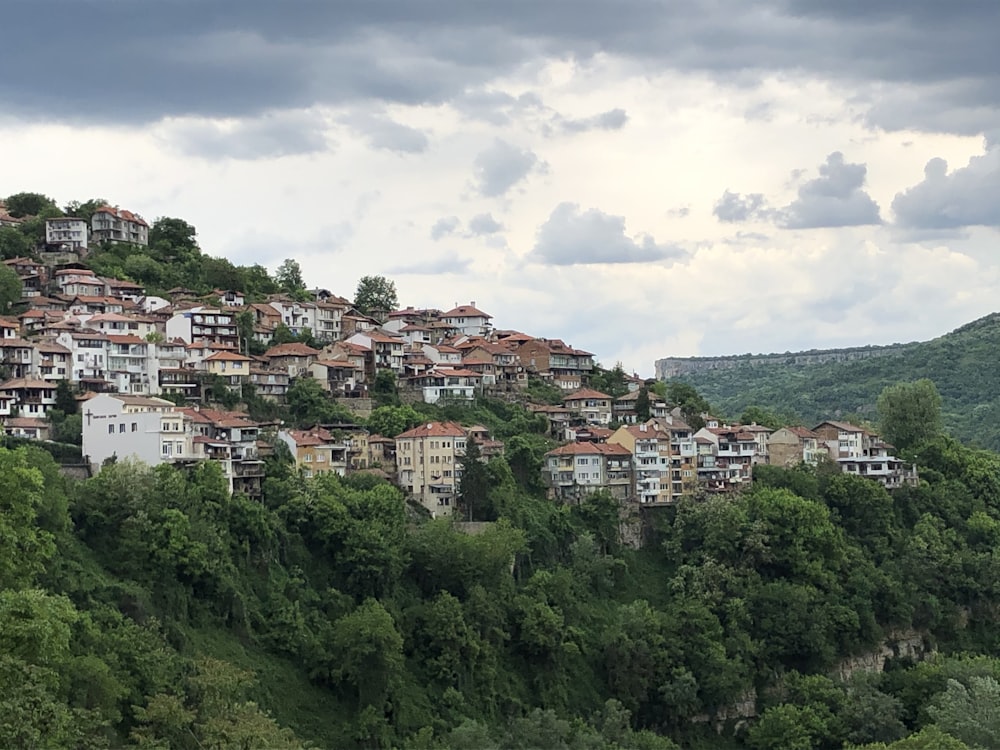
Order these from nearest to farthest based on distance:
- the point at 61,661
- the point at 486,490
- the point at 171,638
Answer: the point at 61,661
the point at 171,638
the point at 486,490

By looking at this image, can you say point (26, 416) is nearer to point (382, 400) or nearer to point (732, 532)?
point (382, 400)

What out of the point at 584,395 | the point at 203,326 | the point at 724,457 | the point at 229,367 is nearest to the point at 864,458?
the point at 724,457

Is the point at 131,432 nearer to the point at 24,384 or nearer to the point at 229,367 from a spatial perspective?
the point at 24,384

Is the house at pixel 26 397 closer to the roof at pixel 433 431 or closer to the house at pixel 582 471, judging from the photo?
the roof at pixel 433 431

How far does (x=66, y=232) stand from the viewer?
3105 inches

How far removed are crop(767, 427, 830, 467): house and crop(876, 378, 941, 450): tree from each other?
8215 millimetres

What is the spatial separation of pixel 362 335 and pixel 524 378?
32.2 ft

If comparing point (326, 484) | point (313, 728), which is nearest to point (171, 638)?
point (313, 728)

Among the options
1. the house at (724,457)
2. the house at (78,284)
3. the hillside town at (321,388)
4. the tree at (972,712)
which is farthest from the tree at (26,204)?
the tree at (972,712)

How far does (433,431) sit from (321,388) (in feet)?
24.4

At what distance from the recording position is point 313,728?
4753cm

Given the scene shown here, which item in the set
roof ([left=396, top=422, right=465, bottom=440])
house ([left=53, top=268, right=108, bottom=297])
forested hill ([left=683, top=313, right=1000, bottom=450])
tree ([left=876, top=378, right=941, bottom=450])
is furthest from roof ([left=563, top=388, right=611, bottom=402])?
forested hill ([left=683, top=313, right=1000, bottom=450])

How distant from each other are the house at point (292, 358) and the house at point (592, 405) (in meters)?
14.3

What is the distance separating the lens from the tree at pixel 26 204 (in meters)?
86.3
